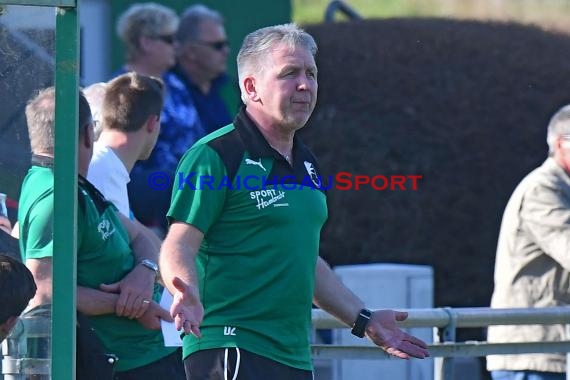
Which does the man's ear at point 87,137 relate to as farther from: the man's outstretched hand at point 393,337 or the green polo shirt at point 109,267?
the man's outstretched hand at point 393,337

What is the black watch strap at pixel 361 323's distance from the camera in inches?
180

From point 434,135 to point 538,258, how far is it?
3246 mm

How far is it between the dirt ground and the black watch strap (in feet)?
14.9

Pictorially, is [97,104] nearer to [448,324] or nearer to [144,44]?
[448,324]

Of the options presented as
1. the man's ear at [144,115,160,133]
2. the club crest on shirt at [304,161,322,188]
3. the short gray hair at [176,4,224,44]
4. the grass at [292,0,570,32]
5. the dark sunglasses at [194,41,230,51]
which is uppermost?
the grass at [292,0,570,32]

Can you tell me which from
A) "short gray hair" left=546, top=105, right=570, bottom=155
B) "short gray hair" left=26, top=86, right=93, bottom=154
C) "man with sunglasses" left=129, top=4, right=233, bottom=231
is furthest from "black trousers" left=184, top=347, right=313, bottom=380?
"man with sunglasses" left=129, top=4, right=233, bottom=231

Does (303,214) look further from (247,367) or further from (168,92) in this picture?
(168,92)

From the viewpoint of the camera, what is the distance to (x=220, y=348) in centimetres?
424

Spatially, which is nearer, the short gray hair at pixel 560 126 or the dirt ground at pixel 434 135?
the short gray hair at pixel 560 126

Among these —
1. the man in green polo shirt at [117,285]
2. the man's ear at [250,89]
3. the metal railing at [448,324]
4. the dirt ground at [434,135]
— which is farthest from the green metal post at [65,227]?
the dirt ground at [434,135]

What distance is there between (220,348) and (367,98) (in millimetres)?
5337

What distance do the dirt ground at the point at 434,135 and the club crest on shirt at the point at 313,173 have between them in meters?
4.54

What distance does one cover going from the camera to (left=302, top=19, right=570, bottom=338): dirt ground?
9172 millimetres

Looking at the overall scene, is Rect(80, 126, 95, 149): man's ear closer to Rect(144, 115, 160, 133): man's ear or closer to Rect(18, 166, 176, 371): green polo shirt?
Rect(18, 166, 176, 371): green polo shirt
